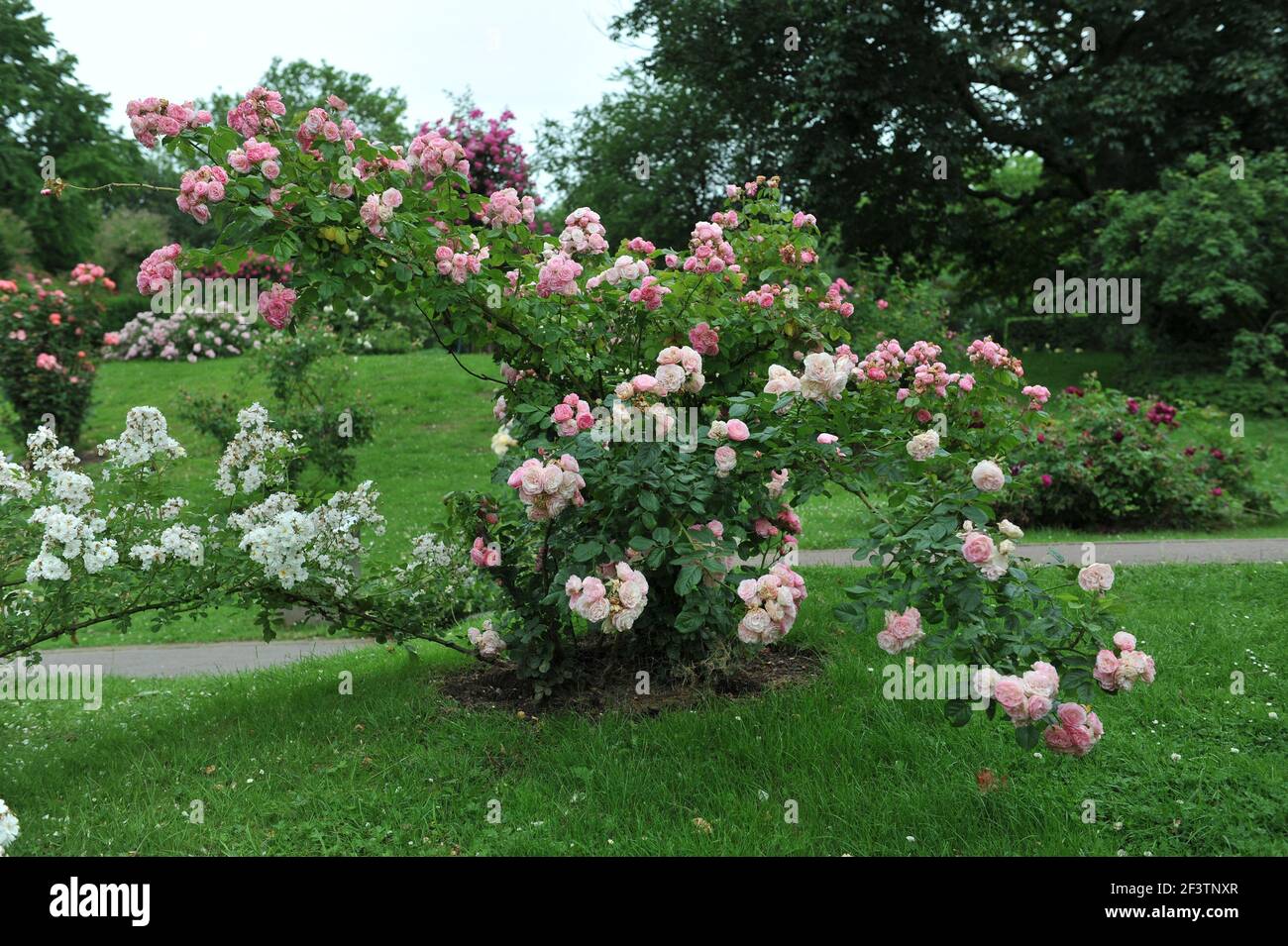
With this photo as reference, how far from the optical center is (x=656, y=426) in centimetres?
374

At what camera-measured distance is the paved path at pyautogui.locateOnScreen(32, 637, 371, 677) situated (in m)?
6.64

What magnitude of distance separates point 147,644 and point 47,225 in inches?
1005

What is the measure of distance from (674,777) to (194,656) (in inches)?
182

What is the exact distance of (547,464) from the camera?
367 cm

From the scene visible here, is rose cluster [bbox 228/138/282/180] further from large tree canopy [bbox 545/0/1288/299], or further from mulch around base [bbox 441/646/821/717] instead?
large tree canopy [bbox 545/0/1288/299]

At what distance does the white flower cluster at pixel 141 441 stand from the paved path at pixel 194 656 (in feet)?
7.10

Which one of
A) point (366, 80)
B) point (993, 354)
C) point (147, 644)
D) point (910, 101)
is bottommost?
point (147, 644)

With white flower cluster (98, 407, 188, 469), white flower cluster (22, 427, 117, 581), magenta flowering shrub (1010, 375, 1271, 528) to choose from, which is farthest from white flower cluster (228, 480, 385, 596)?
magenta flowering shrub (1010, 375, 1271, 528)

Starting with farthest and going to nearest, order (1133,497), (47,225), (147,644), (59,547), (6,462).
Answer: (47,225) → (1133,497) → (147,644) → (6,462) → (59,547)

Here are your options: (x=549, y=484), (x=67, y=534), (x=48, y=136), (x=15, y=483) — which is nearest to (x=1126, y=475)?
(x=549, y=484)

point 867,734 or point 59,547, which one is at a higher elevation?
point 59,547

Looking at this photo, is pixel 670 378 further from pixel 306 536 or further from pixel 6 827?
pixel 6 827

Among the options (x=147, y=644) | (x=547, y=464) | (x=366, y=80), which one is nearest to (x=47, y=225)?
(x=366, y=80)

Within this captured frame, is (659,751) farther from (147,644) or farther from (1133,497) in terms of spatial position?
(1133,497)
